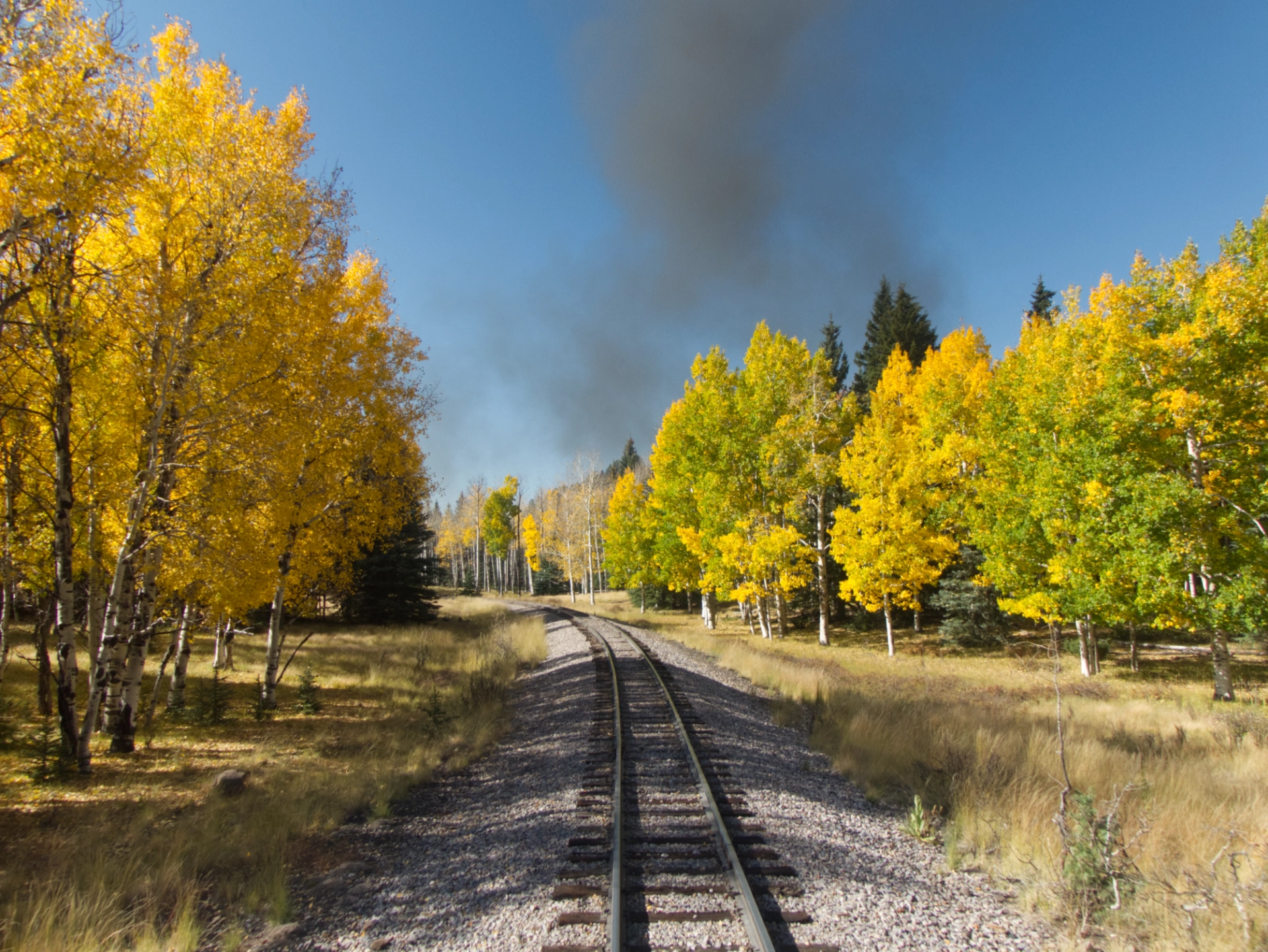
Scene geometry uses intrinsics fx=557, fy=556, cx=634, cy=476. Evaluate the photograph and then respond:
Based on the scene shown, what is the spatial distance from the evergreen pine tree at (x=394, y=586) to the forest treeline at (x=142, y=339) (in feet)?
45.7

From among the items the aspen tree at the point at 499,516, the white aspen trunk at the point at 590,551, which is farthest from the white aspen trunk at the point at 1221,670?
the aspen tree at the point at 499,516

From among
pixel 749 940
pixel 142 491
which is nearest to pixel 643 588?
pixel 142 491

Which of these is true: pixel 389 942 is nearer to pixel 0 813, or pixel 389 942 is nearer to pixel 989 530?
pixel 0 813

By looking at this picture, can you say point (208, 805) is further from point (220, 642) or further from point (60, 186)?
point (220, 642)

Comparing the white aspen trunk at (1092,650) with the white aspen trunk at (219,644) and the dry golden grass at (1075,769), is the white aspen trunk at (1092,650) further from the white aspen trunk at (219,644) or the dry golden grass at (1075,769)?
the white aspen trunk at (219,644)

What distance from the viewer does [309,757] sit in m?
9.75

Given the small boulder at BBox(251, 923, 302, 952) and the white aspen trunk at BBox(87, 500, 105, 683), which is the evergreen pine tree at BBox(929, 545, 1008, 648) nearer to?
the small boulder at BBox(251, 923, 302, 952)

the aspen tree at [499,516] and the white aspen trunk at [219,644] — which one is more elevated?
the aspen tree at [499,516]

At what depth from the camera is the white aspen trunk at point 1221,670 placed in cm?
1592

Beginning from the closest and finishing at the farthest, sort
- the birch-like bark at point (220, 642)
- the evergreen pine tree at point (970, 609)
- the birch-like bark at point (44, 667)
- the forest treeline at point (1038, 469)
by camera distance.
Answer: the birch-like bark at point (44, 667) → the birch-like bark at point (220, 642) → the forest treeline at point (1038, 469) → the evergreen pine tree at point (970, 609)

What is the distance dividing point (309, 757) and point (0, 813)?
11.9ft

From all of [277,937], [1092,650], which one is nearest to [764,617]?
[1092,650]

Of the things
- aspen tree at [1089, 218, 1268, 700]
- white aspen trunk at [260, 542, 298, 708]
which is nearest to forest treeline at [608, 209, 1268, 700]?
aspen tree at [1089, 218, 1268, 700]

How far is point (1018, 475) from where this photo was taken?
2108 cm
